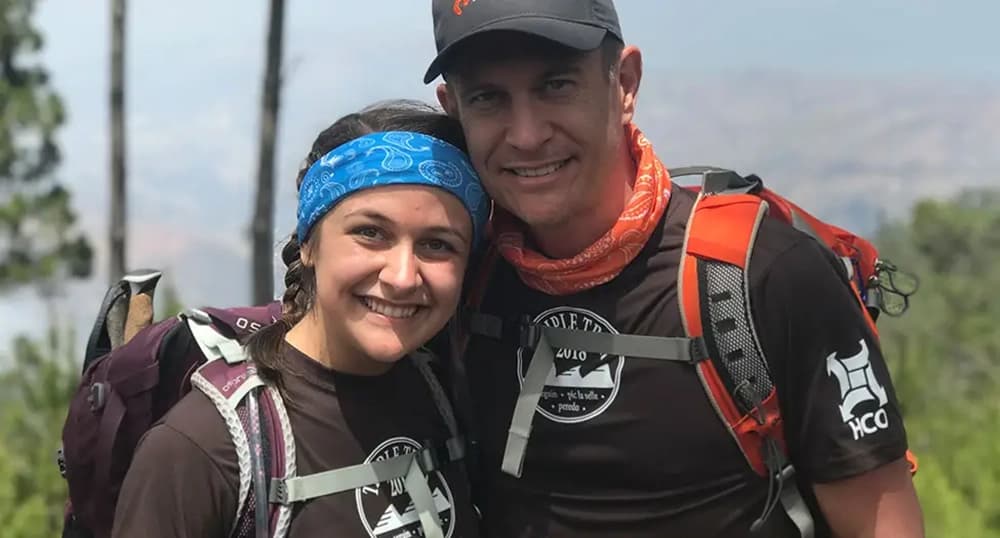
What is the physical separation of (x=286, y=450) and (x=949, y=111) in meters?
193

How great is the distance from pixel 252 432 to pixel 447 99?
80 centimetres

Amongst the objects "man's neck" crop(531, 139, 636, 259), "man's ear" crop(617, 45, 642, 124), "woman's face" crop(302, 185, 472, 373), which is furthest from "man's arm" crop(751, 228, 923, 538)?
"woman's face" crop(302, 185, 472, 373)

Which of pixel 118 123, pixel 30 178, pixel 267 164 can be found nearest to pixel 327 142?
pixel 267 164

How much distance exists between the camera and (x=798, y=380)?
1932 millimetres

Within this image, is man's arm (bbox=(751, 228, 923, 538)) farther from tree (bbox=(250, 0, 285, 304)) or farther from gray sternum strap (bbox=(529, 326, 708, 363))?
tree (bbox=(250, 0, 285, 304))

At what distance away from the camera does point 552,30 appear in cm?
197

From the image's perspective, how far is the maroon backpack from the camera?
2025mm

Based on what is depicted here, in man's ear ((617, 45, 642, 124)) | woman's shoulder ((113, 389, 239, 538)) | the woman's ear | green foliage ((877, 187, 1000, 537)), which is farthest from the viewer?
green foliage ((877, 187, 1000, 537))

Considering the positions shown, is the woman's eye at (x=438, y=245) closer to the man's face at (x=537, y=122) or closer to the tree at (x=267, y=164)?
the man's face at (x=537, y=122)

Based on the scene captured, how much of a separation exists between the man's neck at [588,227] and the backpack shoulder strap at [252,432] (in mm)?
623

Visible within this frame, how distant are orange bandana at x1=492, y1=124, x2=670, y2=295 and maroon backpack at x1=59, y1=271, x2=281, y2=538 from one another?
1.90 ft

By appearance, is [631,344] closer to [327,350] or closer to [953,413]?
[327,350]

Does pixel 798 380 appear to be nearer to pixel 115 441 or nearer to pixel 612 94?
pixel 612 94

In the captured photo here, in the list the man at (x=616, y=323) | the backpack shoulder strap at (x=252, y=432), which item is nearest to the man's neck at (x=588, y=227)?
the man at (x=616, y=323)
